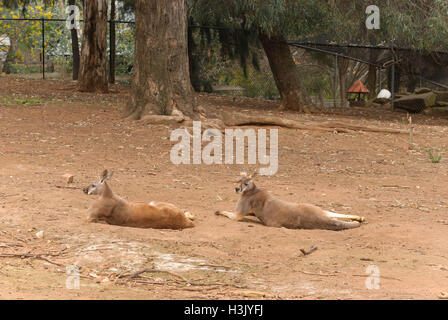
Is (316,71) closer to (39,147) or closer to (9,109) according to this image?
(9,109)

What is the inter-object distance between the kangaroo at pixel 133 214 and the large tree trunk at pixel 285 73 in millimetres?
12329

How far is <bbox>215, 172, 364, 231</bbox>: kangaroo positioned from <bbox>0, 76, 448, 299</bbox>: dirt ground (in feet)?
0.51

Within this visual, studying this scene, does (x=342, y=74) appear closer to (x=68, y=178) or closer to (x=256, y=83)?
(x=256, y=83)

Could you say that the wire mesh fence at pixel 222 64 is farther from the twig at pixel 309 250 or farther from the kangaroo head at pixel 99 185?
the twig at pixel 309 250

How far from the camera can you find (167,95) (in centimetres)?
1374

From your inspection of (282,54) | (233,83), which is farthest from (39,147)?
(233,83)

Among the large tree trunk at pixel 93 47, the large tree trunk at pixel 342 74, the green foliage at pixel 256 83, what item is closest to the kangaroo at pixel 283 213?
the large tree trunk at pixel 93 47

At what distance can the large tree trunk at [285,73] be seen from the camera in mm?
19031

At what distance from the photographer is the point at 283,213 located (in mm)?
7504

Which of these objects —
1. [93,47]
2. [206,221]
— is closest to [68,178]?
[206,221]

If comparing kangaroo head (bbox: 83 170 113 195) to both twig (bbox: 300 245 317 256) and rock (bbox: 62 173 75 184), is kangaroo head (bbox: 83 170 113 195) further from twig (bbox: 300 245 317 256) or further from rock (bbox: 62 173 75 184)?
twig (bbox: 300 245 317 256)

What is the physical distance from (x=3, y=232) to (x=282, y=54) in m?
13.7

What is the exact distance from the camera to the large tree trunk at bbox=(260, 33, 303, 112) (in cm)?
1903

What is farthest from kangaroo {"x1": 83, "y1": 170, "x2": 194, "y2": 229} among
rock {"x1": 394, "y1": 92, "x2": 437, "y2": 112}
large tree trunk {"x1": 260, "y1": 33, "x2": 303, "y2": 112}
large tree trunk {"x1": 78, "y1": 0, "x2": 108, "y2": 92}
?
rock {"x1": 394, "y1": 92, "x2": 437, "y2": 112}
